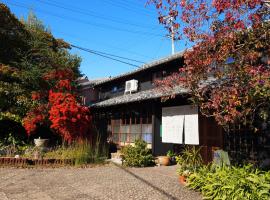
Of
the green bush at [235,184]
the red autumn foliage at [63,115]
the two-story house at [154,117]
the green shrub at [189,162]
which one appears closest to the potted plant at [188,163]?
the green shrub at [189,162]

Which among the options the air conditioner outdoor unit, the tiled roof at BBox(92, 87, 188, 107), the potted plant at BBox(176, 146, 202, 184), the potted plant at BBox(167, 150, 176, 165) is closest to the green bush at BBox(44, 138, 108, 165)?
the tiled roof at BBox(92, 87, 188, 107)

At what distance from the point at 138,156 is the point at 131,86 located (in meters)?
7.31

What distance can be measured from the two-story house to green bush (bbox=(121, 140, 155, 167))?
1121 millimetres

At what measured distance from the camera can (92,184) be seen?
9.54m

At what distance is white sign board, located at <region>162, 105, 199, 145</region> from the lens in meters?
12.4

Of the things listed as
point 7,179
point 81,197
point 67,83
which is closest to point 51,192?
point 81,197

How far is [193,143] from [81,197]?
19.0 ft

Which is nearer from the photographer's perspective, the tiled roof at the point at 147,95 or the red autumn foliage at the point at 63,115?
the tiled roof at the point at 147,95

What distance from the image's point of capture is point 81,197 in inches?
313

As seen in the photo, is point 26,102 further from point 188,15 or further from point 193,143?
point 188,15

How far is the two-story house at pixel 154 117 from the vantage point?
1227 cm

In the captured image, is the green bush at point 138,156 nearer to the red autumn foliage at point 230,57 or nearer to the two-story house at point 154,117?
the two-story house at point 154,117

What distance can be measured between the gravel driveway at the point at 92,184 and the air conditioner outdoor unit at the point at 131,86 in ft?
25.7

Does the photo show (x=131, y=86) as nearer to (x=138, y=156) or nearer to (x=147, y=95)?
(x=147, y=95)
